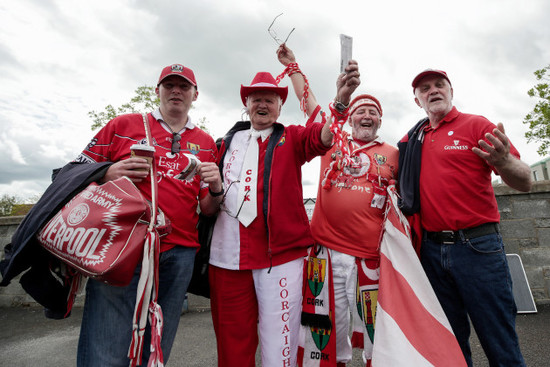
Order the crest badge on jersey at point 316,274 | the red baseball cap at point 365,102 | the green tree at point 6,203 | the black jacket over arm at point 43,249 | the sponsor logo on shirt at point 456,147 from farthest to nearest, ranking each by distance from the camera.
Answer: the green tree at point 6,203, the red baseball cap at point 365,102, the crest badge on jersey at point 316,274, the sponsor logo on shirt at point 456,147, the black jacket over arm at point 43,249

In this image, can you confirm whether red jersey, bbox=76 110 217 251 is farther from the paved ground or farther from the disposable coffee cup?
the paved ground

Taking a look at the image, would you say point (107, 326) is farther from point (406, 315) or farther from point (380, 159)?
point (380, 159)

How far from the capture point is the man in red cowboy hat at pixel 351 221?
89.2 inches

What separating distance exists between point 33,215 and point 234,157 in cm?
120

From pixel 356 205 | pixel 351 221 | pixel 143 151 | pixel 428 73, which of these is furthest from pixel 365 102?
pixel 143 151

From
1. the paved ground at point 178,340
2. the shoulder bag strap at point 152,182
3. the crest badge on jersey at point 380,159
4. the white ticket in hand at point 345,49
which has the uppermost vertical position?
the white ticket in hand at point 345,49

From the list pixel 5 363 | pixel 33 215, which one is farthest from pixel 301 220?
pixel 5 363

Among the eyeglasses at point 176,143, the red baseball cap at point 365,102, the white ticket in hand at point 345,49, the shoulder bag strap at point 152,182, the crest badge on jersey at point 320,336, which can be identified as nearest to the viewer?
the shoulder bag strap at point 152,182

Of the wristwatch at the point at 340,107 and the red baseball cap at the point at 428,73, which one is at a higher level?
the red baseball cap at the point at 428,73

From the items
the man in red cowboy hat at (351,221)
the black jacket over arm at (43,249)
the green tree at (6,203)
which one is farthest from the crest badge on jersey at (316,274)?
the green tree at (6,203)

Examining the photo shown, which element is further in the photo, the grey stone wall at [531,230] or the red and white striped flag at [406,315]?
the grey stone wall at [531,230]

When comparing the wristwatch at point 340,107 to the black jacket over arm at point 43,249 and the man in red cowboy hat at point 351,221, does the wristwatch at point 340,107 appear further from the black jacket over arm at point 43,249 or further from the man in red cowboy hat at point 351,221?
the black jacket over arm at point 43,249

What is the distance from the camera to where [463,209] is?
201 centimetres

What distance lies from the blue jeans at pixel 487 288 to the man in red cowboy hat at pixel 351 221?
1.63 ft
